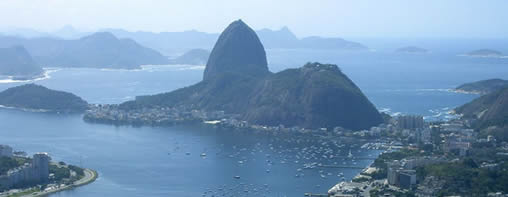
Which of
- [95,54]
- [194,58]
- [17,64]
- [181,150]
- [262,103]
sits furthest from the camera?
[194,58]

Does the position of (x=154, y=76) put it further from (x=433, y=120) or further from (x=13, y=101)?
(x=433, y=120)

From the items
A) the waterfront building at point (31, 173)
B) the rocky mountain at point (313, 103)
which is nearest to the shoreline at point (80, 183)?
the waterfront building at point (31, 173)

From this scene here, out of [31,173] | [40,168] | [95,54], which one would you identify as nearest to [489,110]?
[40,168]

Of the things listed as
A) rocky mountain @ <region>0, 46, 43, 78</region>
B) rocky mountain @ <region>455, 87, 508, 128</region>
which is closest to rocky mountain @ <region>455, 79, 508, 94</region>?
rocky mountain @ <region>455, 87, 508, 128</region>

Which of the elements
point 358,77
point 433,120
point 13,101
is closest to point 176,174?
point 433,120

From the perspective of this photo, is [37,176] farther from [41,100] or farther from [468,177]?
[41,100]

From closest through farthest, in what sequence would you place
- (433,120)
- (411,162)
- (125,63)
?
(411,162) → (433,120) → (125,63)

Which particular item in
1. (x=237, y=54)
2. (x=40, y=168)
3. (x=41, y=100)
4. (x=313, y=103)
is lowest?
(x=40, y=168)
